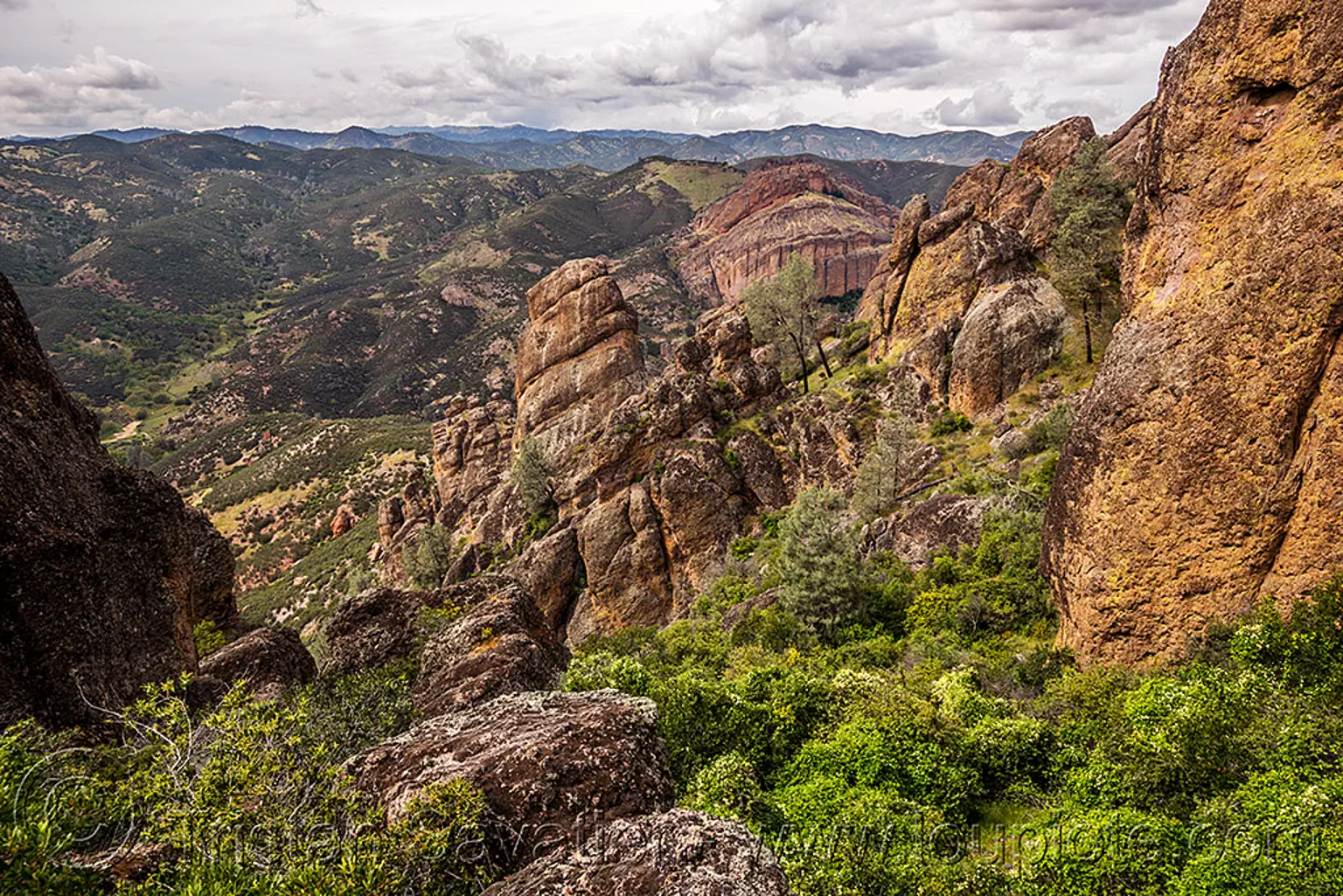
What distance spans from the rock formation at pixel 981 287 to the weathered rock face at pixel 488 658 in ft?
128

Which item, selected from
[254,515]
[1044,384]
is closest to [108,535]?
[1044,384]

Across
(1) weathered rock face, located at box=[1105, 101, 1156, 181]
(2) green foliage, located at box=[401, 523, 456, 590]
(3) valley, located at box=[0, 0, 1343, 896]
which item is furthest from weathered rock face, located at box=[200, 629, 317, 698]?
(1) weathered rock face, located at box=[1105, 101, 1156, 181]

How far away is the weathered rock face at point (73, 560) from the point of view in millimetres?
15250

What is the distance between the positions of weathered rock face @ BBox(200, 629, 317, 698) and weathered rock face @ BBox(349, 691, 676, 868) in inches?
595

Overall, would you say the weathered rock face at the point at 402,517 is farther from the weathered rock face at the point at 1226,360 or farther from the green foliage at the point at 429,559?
the weathered rock face at the point at 1226,360

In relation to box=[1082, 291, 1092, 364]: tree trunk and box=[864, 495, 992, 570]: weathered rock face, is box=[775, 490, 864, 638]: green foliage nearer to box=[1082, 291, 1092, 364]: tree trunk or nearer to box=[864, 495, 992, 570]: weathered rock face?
box=[864, 495, 992, 570]: weathered rock face

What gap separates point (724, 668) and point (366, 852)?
2493 centimetres

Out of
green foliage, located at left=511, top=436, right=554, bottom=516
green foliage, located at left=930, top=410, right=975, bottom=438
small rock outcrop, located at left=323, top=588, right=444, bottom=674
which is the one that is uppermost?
green foliage, located at left=930, top=410, right=975, bottom=438

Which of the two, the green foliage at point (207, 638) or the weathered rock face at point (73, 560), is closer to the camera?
the weathered rock face at point (73, 560)

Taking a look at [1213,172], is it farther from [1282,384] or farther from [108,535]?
[108,535]

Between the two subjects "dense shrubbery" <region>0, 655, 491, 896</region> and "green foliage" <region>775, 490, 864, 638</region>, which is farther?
"green foliage" <region>775, 490, 864, 638</region>

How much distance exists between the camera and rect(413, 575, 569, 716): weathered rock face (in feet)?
66.5

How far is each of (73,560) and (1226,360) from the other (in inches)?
1375

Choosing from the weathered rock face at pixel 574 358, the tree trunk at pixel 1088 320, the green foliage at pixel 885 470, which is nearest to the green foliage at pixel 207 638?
the green foliage at pixel 885 470
